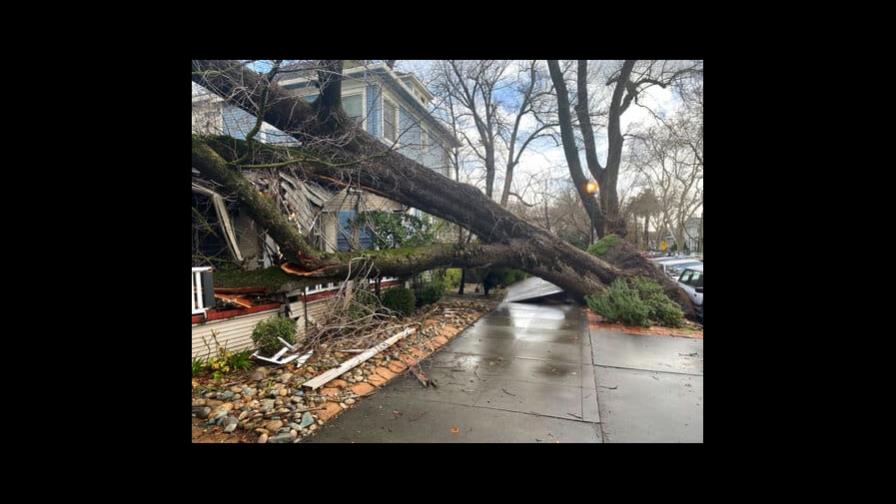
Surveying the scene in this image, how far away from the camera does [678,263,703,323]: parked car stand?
7859 millimetres

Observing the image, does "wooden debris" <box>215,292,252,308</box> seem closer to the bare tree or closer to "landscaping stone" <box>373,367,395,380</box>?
"landscaping stone" <box>373,367,395,380</box>

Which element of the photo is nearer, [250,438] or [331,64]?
[250,438]

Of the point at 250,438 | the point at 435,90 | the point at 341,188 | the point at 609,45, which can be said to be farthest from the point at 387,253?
the point at 435,90

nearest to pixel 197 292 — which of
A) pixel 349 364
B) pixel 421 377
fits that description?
pixel 349 364

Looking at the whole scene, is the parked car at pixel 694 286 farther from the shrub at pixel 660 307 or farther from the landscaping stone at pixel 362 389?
the landscaping stone at pixel 362 389

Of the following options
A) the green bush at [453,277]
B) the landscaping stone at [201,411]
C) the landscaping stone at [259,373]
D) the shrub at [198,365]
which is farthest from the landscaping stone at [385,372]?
the green bush at [453,277]

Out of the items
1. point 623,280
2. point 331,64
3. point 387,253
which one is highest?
point 331,64

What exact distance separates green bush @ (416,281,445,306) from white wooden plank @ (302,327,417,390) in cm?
299

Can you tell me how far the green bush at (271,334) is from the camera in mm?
4289

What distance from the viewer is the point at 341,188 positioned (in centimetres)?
709

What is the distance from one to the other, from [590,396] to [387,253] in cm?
401

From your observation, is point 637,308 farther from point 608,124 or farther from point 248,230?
point 248,230
